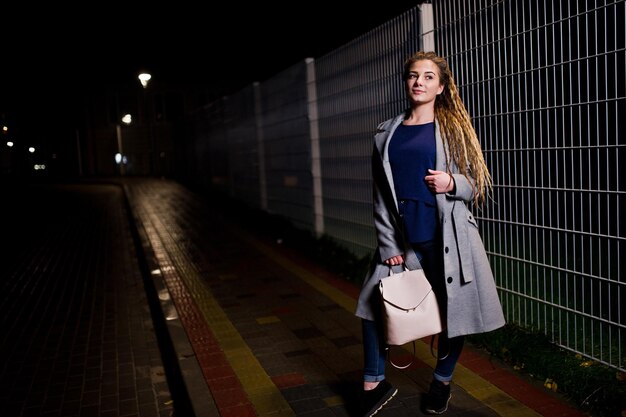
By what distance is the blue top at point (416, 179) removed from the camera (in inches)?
119

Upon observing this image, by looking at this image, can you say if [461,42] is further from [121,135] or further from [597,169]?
[121,135]

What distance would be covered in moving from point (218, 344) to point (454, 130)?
289cm

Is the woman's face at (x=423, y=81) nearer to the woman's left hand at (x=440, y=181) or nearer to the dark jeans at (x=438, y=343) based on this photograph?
the woman's left hand at (x=440, y=181)

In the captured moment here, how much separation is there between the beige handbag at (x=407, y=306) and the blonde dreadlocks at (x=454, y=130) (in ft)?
1.89

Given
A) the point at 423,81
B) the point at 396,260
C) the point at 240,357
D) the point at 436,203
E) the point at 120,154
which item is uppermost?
the point at 120,154

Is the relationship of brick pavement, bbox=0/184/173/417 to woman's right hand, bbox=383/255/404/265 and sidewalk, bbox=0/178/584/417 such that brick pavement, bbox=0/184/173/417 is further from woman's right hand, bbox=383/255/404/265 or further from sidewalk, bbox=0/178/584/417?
woman's right hand, bbox=383/255/404/265

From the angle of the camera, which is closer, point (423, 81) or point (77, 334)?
point (423, 81)

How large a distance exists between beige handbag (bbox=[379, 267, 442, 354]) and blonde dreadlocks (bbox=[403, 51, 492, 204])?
0.58 metres

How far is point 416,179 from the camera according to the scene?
3.03 meters

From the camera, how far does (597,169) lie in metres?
3.49

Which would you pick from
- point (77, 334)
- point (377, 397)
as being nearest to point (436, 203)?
point (377, 397)

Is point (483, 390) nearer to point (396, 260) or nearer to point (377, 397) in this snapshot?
point (377, 397)

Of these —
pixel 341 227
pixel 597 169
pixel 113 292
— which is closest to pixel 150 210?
pixel 113 292

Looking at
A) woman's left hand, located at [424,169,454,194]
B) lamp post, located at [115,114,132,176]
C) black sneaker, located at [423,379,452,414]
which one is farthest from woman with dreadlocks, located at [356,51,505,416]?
lamp post, located at [115,114,132,176]
